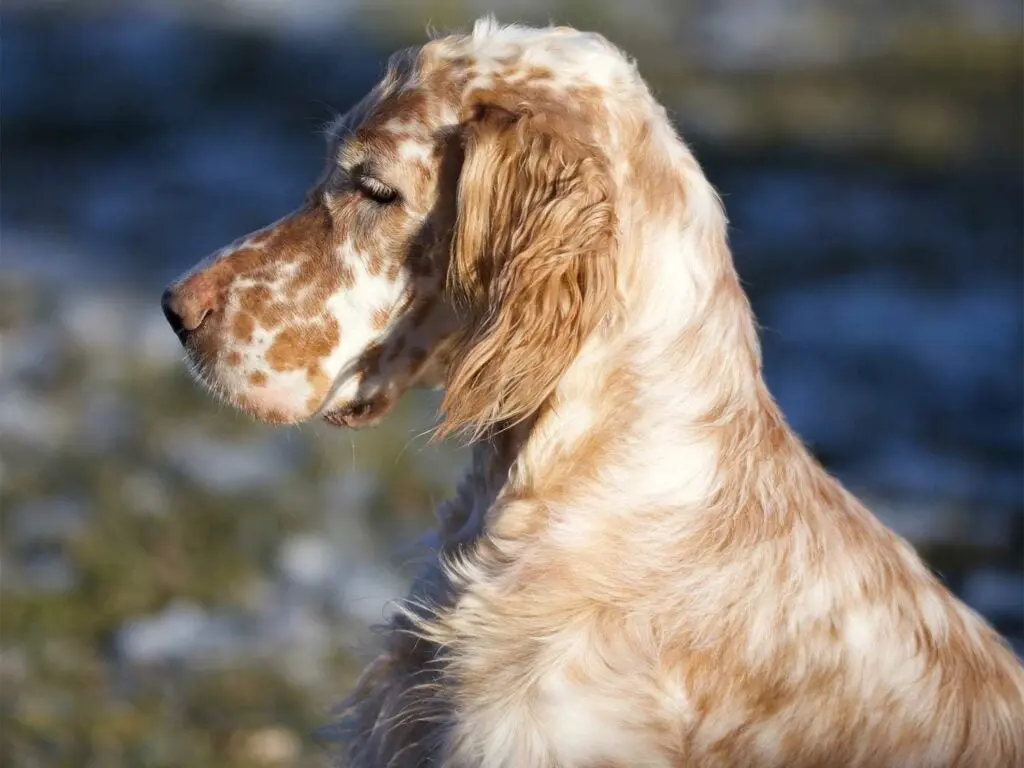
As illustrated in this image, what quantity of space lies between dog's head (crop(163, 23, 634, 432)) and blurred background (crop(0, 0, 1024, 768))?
0.79 meters

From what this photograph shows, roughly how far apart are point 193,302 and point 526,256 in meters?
0.66

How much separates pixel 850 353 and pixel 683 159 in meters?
4.71

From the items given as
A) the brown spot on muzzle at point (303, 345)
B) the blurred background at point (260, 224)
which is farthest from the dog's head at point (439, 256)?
the blurred background at point (260, 224)

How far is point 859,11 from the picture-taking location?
46.8 ft

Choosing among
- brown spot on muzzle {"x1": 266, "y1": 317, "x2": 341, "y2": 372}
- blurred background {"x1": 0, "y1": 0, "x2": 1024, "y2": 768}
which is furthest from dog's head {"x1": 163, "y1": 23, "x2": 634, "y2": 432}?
blurred background {"x1": 0, "y1": 0, "x2": 1024, "y2": 768}

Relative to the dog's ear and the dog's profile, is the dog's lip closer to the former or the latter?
the dog's profile

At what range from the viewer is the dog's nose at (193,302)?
266 cm

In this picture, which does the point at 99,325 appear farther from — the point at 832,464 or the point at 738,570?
the point at 738,570

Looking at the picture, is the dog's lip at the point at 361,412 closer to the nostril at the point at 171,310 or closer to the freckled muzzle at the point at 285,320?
the freckled muzzle at the point at 285,320

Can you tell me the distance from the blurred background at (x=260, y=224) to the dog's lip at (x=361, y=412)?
69cm

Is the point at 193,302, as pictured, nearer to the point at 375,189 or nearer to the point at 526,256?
the point at 375,189

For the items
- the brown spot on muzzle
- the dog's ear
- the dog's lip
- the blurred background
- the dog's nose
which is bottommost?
the blurred background

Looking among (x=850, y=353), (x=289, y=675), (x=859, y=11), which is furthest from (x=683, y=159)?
(x=859, y=11)

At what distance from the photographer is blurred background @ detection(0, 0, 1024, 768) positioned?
13.8 feet
